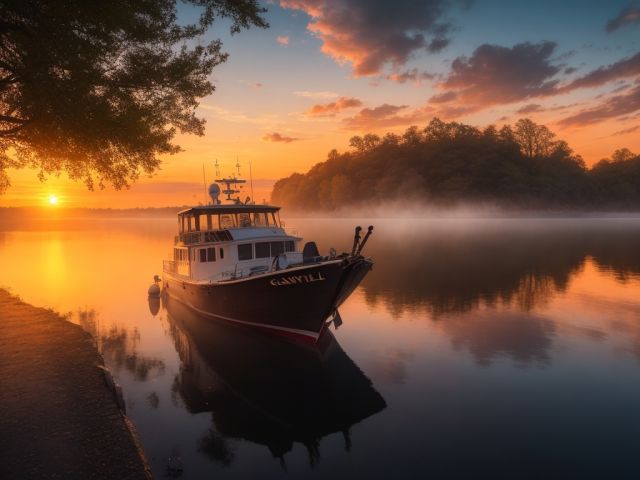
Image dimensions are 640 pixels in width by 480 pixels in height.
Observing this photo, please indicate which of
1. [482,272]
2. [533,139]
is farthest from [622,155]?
[482,272]

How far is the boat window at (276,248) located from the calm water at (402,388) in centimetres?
486

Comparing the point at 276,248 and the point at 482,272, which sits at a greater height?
the point at 276,248

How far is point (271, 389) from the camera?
14953 mm

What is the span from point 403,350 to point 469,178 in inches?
5471

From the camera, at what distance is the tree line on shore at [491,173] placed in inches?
5458

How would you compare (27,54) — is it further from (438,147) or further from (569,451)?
(438,147)

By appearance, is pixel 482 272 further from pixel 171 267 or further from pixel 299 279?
pixel 171 267

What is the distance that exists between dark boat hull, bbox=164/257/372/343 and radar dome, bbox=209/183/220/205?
6380 millimetres

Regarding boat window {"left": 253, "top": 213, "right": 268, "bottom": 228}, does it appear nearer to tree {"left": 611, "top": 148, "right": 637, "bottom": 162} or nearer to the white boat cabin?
the white boat cabin

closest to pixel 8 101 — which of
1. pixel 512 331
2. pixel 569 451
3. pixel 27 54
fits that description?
pixel 27 54

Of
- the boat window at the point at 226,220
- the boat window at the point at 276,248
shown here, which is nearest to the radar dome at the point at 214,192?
the boat window at the point at 226,220

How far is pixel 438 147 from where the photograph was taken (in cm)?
15912

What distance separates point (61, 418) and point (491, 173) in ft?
503

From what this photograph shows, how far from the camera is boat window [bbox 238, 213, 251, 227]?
77.2ft
